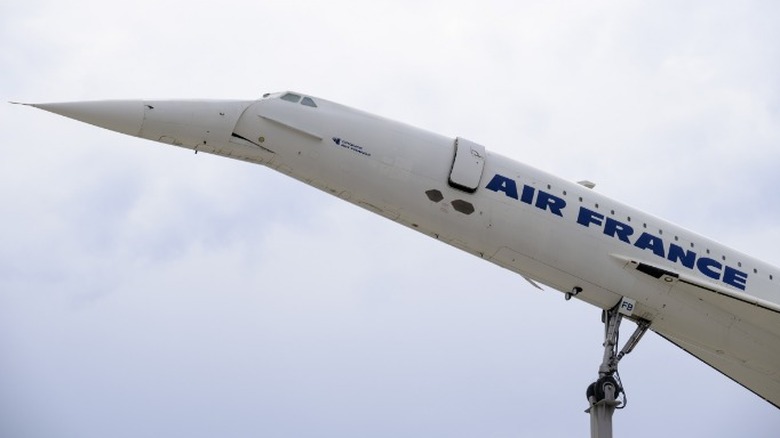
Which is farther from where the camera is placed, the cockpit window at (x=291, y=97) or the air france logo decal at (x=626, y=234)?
the air france logo decal at (x=626, y=234)

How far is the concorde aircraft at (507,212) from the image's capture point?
2486 cm

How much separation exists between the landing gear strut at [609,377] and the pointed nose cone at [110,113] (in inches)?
382

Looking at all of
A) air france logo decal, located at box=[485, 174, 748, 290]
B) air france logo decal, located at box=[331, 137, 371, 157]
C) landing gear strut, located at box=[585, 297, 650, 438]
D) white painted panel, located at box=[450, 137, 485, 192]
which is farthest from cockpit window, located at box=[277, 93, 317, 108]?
→ landing gear strut, located at box=[585, 297, 650, 438]

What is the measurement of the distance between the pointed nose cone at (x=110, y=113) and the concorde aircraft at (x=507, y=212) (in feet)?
0.07

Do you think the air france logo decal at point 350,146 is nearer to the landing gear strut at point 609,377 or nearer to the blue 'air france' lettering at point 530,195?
the blue 'air france' lettering at point 530,195

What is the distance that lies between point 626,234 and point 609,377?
2763mm

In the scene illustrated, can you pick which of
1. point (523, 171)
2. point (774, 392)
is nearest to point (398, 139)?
point (523, 171)

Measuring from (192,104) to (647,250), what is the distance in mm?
9158

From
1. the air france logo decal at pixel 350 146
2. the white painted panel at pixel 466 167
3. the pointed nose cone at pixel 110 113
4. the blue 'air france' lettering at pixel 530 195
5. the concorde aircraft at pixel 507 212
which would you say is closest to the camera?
the pointed nose cone at pixel 110 113

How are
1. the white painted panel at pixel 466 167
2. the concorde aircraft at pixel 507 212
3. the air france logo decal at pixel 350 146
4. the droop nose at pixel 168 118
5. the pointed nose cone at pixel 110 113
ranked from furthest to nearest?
the white painted panel at pixel 466 167 → the air france logo decal at pixel 350 146 → the concorde aircraft at pixel 507 212 → the droop nose at pixel 168 118 → the pointed nose cone at pixel 110 113

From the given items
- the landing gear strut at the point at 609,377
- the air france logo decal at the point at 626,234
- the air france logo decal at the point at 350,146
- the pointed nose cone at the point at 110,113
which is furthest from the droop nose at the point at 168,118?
the landing gear strut at the point at 609,377

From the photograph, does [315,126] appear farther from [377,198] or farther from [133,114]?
[133,114]

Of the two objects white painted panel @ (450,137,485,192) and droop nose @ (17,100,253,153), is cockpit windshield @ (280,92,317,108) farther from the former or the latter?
white painted panel @ (450,137,485,192)

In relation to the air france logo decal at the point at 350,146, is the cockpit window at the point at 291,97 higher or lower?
higher
